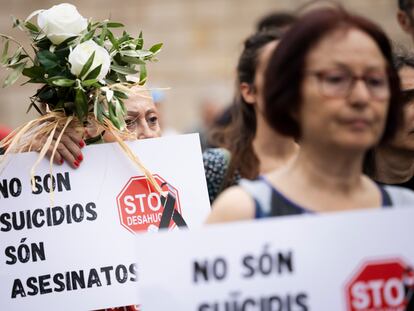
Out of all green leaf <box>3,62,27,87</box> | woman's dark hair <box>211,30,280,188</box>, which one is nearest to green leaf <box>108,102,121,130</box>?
green leaf <box>3,62,27,87</box>

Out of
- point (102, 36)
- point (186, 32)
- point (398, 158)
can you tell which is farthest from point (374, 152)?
point (186, 32)

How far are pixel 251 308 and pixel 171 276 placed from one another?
27 cm

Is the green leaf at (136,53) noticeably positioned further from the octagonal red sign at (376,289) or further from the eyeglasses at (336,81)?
the octagonal red sign at (376,289)

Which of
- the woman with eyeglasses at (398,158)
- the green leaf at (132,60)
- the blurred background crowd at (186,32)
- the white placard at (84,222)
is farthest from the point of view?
the blurred background crowd at (186,32)

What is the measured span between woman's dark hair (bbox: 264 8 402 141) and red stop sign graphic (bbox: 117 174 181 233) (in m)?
1.47

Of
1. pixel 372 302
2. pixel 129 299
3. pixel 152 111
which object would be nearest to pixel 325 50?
pixel 372 302

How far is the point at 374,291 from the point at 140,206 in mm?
1643

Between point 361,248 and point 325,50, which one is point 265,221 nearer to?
point 361,248

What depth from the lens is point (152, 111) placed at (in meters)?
5.22

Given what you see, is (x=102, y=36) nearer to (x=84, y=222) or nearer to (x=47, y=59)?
(x=47, y=59)

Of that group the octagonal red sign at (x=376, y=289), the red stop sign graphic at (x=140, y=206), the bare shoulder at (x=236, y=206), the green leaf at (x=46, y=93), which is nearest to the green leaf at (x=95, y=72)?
the green leaf at (x=46, y=93)

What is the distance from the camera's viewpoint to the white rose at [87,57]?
4.58 meters

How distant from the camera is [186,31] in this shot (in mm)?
16547

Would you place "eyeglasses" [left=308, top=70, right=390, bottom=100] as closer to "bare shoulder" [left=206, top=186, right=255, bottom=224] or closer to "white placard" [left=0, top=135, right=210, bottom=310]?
"bare shoulder" [left=206, top=186, right=255, bottom=224]
